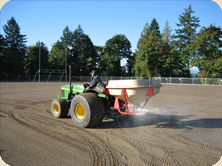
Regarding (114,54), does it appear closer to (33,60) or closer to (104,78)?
(104,78)

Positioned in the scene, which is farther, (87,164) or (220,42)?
(220,42)

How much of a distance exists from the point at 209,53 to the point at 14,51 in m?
42.6

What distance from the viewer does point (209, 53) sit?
115ft

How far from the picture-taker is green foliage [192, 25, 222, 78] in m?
32.9

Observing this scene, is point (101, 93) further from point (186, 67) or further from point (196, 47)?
point (186, 67)

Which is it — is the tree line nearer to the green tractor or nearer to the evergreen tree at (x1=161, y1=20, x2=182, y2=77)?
the evergreen tree at (x1=161, y1=20, x2=182, y2=77)

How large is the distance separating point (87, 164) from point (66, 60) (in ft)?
145

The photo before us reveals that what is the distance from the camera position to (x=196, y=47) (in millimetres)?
36562

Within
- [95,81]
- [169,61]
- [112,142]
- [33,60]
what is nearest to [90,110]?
[95,81]

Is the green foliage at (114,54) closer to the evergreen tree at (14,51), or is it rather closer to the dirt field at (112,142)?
the evergreen tree at (14,51)

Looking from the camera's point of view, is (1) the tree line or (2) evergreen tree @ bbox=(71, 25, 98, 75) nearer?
(1) the tree line

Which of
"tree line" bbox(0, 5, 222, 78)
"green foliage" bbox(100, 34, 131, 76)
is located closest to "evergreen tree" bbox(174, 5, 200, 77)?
"tree line" bbox(0, 5, 222, 78)

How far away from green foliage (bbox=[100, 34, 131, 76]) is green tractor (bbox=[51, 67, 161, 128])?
41577 mm

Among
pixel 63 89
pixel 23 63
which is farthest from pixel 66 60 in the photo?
pixel 63 89
